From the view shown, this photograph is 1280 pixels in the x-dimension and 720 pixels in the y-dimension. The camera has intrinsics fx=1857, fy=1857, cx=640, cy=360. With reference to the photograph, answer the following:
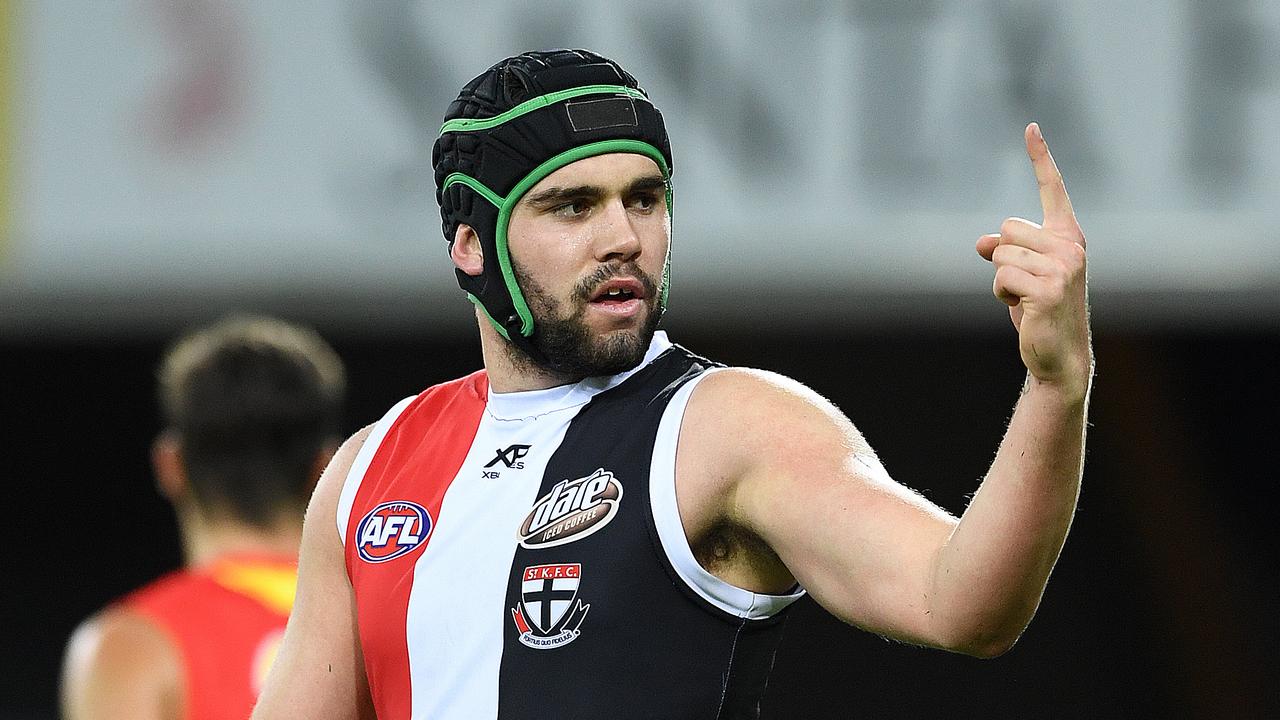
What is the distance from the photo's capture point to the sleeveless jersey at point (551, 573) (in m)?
2.55

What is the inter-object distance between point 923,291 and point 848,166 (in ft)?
1.71

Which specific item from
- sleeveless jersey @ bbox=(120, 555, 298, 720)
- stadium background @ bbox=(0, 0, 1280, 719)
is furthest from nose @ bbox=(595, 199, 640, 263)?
stadium background @ bbox=(0, 0, 1280, 719)

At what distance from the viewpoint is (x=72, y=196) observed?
6.29m

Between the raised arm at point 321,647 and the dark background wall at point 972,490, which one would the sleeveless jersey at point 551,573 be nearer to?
the raised arm at point 321,647

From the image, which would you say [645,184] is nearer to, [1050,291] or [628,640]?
[628,640]

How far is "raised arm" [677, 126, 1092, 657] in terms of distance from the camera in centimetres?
213

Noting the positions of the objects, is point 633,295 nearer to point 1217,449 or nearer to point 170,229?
point 170,229

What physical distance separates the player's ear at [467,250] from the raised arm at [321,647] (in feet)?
1.33

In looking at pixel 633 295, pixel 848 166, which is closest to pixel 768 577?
pixel 633 295

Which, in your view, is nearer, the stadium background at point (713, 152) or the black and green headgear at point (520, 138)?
the black and green headgear at point (520, 138)

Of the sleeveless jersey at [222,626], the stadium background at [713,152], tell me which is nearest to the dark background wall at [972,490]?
the stadium background at [713,152]

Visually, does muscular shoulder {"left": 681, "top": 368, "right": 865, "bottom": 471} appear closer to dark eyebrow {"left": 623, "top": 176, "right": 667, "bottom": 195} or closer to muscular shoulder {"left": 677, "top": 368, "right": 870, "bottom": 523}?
muscular shoulder {"left": 677, "top": 368, "right": 870, "bottom": 523}

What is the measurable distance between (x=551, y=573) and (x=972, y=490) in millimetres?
5524

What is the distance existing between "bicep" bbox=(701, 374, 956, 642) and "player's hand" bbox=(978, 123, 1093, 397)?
268 mm
